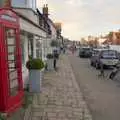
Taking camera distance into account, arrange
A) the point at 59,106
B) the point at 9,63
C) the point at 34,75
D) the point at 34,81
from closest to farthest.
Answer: the point at 9,63 → the point at 59,106 → the point at 34,81 → the point at 34,75

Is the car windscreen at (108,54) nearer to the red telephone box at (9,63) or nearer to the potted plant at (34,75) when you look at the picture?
the potted plant at (34,75)

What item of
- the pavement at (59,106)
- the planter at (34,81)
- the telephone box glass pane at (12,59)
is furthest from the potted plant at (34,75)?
the telephone box glass pane at (12,59)

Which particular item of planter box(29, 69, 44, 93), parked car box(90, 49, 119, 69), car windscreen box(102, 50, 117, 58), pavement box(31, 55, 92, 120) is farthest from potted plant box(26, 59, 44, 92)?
car windscreen box(102, 50, 117, 58)

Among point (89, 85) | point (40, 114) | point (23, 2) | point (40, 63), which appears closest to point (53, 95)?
point (40, 63)

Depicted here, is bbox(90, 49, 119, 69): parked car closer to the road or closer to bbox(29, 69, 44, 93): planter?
the road

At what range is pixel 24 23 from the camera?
38.0ft

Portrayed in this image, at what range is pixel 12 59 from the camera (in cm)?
956

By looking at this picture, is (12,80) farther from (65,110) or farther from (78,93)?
(78,93)

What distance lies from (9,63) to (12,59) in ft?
1.16

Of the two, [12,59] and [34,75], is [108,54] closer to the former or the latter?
[34,75]

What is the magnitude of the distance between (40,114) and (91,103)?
8.87 ft

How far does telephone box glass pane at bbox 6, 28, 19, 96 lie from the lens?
9.23m

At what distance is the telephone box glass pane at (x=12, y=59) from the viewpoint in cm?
923

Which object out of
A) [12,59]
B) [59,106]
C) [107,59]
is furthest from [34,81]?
[107,59]
